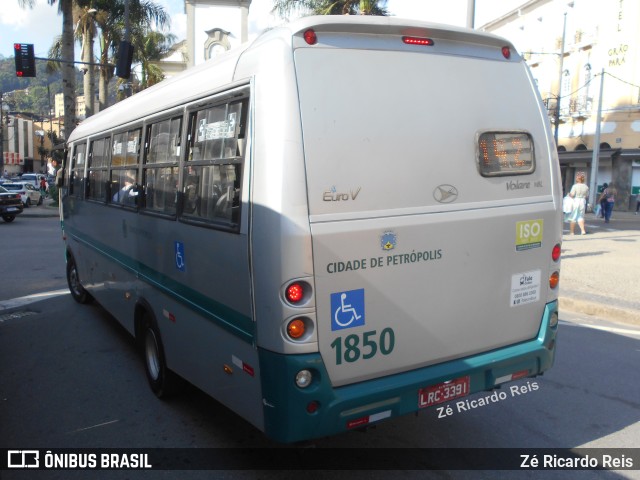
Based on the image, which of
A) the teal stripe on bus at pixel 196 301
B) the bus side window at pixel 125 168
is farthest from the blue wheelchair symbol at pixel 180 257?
the bus side window at pixel 125 168

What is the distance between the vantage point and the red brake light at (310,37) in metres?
3.33

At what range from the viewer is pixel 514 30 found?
4319 cm

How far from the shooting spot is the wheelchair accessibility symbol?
10.8 ft

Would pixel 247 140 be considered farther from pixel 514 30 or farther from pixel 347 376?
pixel 514 30

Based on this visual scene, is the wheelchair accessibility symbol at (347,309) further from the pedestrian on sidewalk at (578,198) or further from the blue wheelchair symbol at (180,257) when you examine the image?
the pedestrian on sidewalk at (578,198)

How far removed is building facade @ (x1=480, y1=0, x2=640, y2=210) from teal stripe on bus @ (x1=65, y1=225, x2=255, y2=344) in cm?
2980

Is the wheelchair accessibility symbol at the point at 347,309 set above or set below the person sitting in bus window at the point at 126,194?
below

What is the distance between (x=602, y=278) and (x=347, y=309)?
29.1 feet

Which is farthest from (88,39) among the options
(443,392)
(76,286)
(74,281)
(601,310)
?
(443,392)

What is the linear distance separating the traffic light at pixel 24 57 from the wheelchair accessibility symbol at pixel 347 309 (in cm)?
1935

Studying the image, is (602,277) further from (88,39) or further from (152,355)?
(88,39)

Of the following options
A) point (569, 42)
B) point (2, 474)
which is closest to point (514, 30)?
point (569, 42)

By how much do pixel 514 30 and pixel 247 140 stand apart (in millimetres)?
45333

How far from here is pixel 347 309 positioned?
3.33 metres
